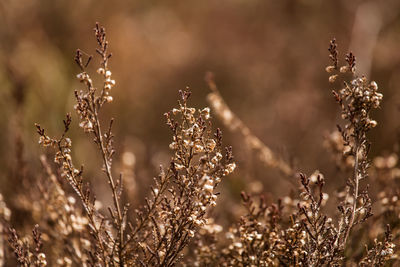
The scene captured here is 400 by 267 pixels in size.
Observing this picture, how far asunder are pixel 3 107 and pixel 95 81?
1.99m

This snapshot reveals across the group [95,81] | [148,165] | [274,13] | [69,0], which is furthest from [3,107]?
[274,13]

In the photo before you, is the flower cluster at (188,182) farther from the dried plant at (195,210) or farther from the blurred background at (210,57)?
the blurred background at (210,57)

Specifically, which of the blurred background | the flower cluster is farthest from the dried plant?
the blurred background

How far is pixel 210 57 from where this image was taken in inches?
322

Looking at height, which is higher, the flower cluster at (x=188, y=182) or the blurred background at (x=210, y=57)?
the blurred background at (x=210, y=57)

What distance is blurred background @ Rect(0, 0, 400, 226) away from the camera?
5332 mm

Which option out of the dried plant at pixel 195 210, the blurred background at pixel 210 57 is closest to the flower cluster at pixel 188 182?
the dried plant at pixel 195 210

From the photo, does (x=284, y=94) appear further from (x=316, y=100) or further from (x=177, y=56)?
(x=177, y=56)

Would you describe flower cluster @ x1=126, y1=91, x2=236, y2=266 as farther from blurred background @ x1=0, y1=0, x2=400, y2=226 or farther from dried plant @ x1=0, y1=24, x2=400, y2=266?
blurred background @ x1=0, y1=0, x2=400, y2=226

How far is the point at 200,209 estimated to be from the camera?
4.51ft

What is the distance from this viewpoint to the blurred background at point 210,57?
5332mm

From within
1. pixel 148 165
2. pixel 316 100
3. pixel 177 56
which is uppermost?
pixel 177 56

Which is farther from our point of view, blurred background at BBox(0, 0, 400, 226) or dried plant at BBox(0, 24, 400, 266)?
blurred background at BBox(0, 0, 400, 226)

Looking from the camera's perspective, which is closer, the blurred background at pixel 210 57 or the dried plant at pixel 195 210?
the dried plant at pixel 195 210
